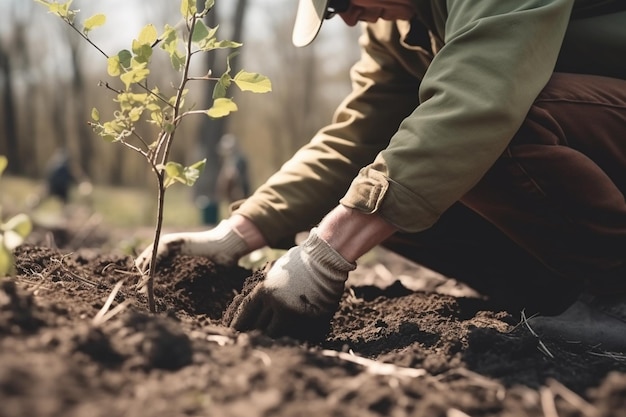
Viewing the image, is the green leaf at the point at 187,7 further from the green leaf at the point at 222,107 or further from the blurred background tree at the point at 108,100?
the blurred background tree at the point at 108,100

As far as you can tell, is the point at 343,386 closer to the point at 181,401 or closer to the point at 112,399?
the point at 181,401

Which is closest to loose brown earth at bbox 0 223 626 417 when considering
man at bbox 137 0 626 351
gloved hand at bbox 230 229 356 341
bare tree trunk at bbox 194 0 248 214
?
gloved hand at bbox 230 229 356 341

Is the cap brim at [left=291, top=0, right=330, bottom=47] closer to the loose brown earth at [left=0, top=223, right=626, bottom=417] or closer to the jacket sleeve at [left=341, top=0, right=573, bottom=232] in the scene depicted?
the jacket sleeve at [left=341, top=0, right=573, bottom=232]

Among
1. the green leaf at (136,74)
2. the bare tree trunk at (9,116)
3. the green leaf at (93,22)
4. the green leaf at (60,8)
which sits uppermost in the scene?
the green leaf at (60,8)

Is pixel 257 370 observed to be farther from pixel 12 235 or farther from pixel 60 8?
pixel 60 8

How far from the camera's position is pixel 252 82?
1.62 m

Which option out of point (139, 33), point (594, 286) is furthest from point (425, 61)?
point (139, 33)

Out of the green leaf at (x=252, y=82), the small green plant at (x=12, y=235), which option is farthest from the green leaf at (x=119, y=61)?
the small green plant at (x=12, y=235)

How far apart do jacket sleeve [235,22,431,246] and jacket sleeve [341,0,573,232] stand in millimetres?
708

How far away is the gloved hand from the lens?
1.68 metres

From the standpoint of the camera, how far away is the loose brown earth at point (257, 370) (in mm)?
1005

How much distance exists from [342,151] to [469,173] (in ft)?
3.03

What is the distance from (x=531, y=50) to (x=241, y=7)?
14970 mm

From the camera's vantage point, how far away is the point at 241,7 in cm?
1577
